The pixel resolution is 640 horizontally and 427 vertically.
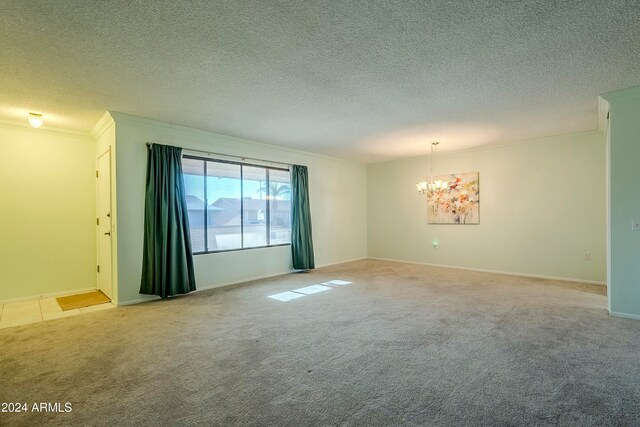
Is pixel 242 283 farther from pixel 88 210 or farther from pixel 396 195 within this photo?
pixel 396 195

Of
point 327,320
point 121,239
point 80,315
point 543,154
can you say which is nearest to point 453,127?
point 543,154

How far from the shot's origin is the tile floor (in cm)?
380

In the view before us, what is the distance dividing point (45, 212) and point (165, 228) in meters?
2.06

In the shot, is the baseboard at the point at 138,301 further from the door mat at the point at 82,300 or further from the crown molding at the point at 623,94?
the crown molding at the point at 623,94

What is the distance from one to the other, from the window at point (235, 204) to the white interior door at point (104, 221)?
1093 millimetres

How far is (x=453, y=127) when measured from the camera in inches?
197

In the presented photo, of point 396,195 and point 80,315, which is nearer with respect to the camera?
point 80,315

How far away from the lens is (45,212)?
4844 millimetres

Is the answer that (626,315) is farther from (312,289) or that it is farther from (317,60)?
(317,60)

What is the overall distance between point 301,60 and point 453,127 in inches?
127

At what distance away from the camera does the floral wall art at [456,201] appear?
22.0 feet

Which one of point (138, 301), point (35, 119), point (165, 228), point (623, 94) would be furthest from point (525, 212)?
point (35, 119)

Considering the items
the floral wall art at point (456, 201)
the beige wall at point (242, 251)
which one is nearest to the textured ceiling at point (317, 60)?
the beige wall at point (242, 251)

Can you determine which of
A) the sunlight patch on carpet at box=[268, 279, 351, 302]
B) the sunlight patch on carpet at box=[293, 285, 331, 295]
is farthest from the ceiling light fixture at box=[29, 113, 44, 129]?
the sunlight patch on carpet at box=[293, 285, 331, 295]
